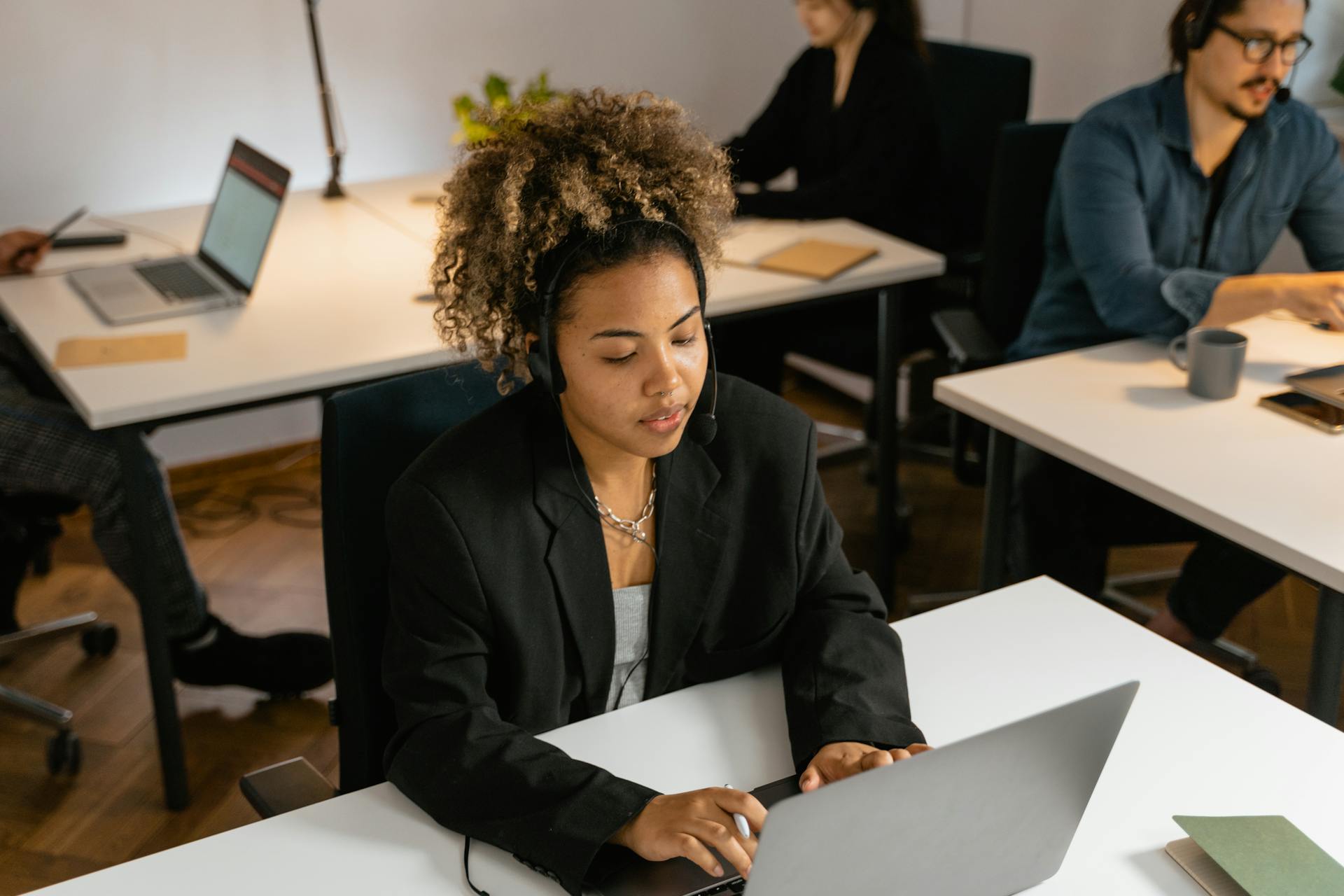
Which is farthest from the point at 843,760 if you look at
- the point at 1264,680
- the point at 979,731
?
the point at 1264,680

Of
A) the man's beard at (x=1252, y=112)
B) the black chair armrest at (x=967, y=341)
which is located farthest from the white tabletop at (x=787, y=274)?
the man's beard at (x=1252, y=112)

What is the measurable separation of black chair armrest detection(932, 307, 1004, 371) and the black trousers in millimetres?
227

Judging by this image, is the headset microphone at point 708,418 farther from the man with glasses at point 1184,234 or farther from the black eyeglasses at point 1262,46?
the black eyeglasses at point 1262,46

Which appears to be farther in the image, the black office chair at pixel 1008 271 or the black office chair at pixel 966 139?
the black office chair at pixel 966 139

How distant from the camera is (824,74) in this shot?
3221 mm

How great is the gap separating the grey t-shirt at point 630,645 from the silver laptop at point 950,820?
13.7 inches

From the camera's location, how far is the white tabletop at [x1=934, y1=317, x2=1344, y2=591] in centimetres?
152

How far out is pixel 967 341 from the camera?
2.39 metres

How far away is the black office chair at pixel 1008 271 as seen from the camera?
233cm

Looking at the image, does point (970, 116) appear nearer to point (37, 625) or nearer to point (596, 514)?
point (596, 514)

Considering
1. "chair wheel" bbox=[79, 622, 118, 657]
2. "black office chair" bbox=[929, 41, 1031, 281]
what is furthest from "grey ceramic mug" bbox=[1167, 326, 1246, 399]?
"chair wheel" bbox=[79, 622, 118, 657]

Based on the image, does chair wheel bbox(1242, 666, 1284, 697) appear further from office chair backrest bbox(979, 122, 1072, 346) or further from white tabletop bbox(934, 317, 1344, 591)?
office chair backrest bbox(979, 122, 1072, 346)

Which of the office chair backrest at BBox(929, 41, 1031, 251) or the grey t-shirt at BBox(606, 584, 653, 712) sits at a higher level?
the office chair backrest at BBox(929, 41, 1031, 251)

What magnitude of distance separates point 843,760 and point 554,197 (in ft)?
1.88
